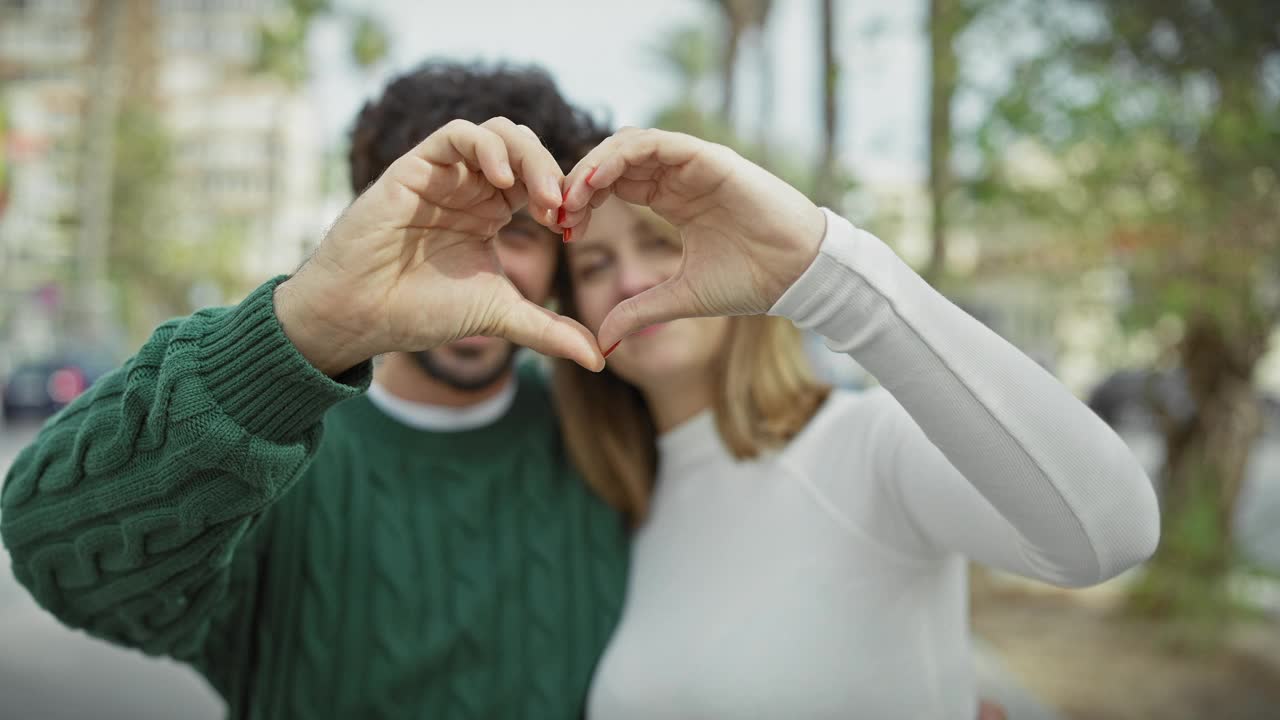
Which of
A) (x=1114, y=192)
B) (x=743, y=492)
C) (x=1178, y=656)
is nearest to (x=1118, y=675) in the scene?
(x=1178, y=656)

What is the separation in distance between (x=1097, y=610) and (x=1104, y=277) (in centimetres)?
237

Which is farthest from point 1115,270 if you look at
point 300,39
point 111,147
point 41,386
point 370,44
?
point 370,44

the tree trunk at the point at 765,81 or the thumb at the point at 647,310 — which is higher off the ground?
the thumb at the point at 647,310

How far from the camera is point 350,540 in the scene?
203 centimetres

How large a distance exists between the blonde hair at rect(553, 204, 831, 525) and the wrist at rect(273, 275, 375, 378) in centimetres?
84

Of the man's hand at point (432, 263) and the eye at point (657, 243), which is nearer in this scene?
the man's hand at point (432, 263)

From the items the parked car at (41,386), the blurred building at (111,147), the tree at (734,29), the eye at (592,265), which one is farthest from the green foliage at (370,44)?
the eye at (592,265)

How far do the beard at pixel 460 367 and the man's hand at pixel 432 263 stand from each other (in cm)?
76

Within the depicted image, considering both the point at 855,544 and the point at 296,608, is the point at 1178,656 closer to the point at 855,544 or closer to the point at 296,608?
the point at 855,544

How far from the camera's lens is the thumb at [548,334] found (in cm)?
135

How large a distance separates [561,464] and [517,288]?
415 mm

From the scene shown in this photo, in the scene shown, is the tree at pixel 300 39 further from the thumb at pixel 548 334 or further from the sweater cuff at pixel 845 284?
the sweater cuff at pixel 845 284

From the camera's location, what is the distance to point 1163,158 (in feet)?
14.9

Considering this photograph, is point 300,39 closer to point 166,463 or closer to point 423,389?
point 423,389
